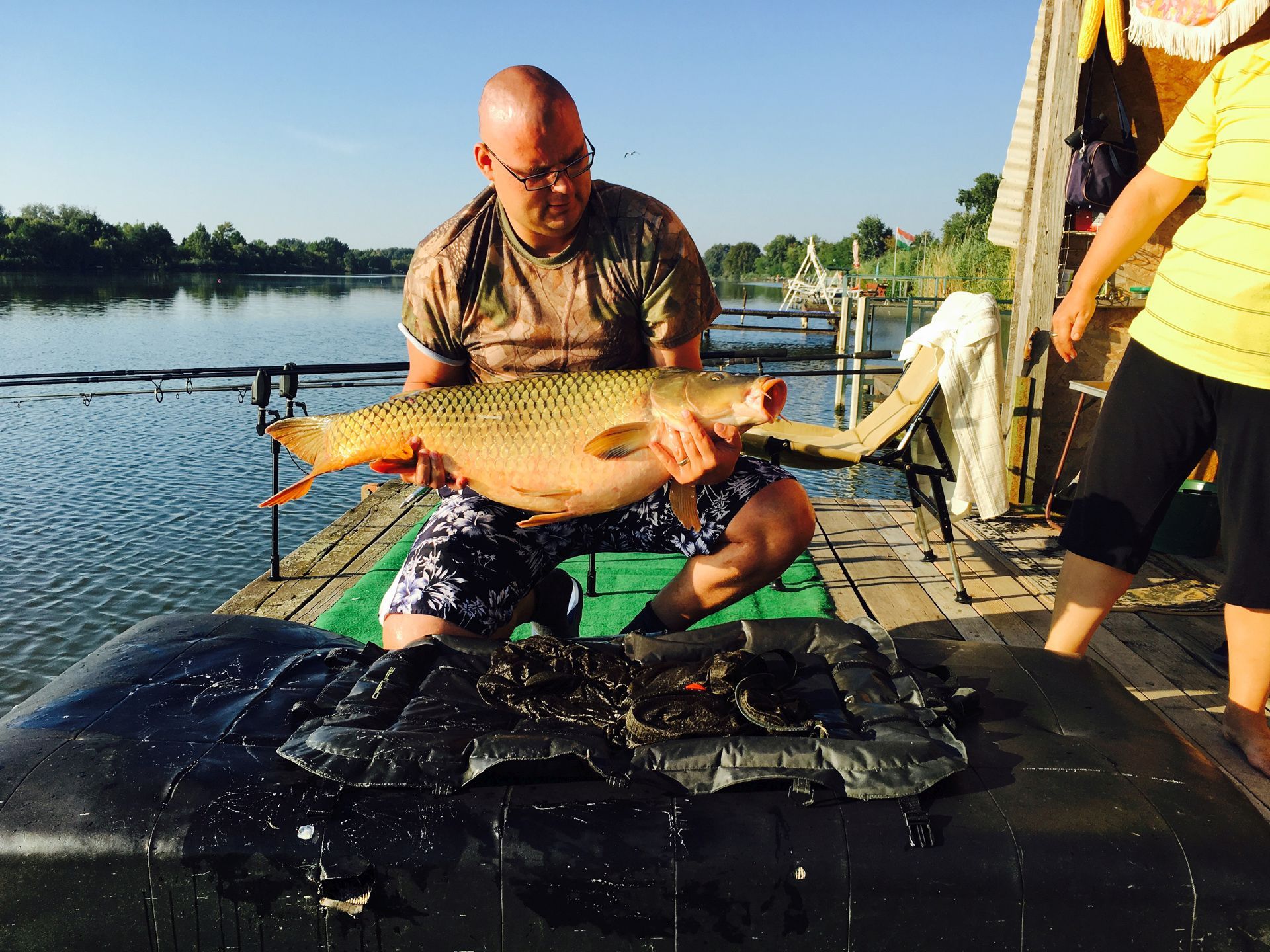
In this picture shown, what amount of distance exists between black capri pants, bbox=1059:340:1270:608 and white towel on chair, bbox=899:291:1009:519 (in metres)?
2.22

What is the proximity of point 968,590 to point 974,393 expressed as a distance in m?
1.20

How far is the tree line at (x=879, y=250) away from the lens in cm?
2900

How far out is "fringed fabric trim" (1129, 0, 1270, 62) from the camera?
421 cm

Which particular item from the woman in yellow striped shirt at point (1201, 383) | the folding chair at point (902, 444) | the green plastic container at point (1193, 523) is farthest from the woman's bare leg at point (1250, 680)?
the green plastic container at point (1193, 523)

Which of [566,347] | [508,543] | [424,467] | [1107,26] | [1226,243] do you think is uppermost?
[1107,26]

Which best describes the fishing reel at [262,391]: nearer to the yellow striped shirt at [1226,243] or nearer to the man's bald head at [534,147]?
the man's bald head at [534,147]

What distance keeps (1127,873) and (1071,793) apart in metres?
0.18

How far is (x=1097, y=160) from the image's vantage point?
5148 millimetres

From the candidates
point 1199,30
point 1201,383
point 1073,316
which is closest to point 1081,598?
point 1201,383

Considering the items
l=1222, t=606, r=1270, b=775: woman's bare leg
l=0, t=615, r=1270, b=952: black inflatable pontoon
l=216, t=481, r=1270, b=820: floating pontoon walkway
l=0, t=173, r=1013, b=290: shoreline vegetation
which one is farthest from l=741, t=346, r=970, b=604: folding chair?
l=0, t=173, r=1013, b=290: shoreline vegetation

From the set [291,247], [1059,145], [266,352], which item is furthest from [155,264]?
[1059,145]

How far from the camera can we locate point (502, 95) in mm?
2477

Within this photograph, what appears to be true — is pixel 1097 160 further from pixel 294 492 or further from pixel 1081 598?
pixel 294 492

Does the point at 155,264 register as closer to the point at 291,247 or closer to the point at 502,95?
the point at 291,247
